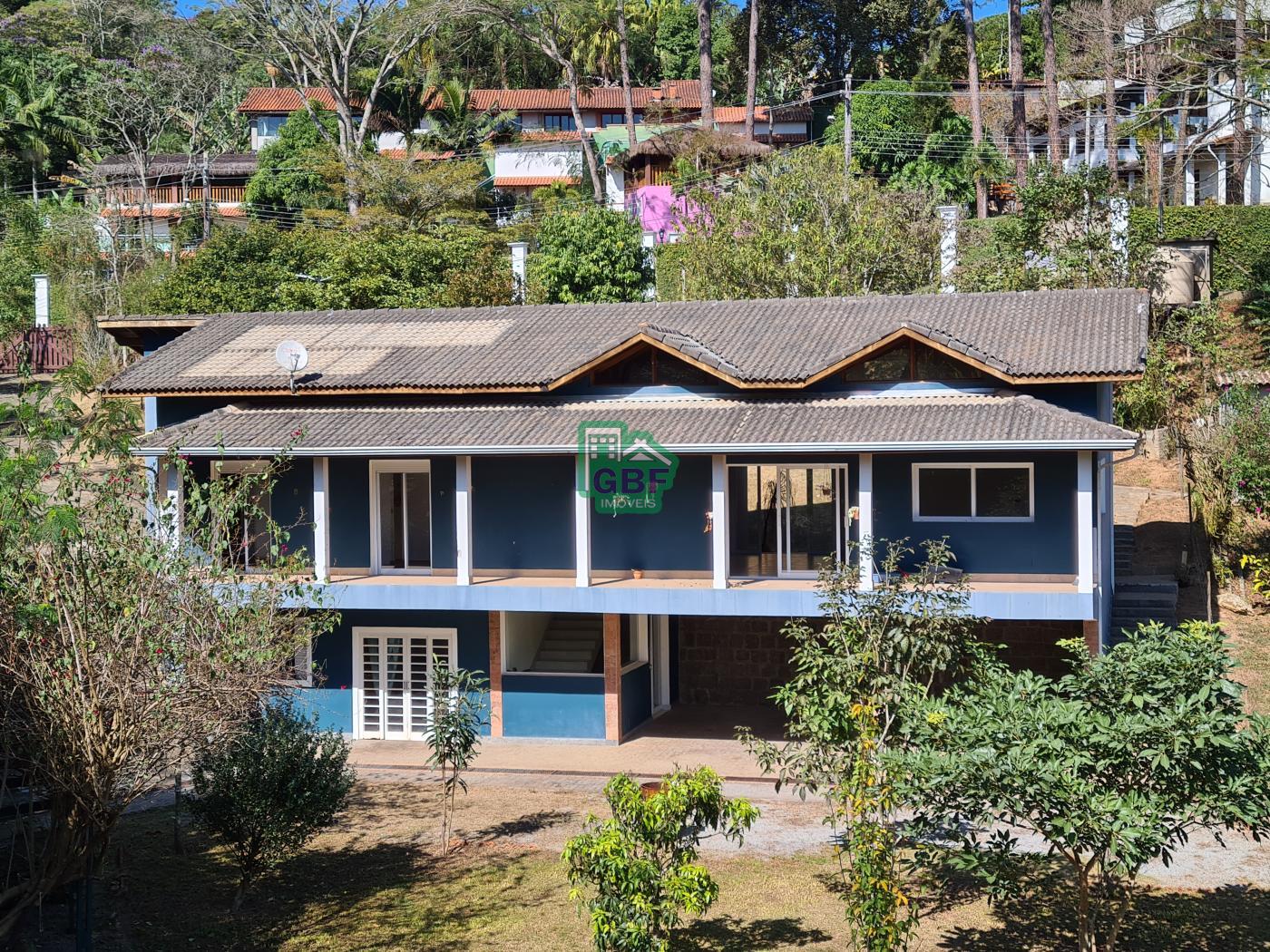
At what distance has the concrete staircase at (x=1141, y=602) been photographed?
22.8m

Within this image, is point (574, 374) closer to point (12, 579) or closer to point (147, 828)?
point (147, 828)

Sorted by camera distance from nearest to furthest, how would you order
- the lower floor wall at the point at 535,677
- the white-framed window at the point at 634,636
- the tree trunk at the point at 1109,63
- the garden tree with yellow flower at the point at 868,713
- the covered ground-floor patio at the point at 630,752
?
the garden tree with yellow flower at the point at 868,713 → the covered ground-floor patio at the point at 630,752 → the lower floor wall at the point at 535,677 → the white-framed window at the point at 634,636 → the tree trunk at the point at 1109,63

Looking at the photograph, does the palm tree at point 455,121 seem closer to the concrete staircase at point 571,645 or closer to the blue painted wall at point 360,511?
the blue painted wall at point 360,511

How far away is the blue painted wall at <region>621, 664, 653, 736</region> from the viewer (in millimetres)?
22047

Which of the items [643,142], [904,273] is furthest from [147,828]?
[643,142]

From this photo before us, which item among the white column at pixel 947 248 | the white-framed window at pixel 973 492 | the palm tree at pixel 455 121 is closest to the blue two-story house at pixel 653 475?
the white-framed window at pixel 973 492

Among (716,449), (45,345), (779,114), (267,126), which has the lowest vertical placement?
(716,449)

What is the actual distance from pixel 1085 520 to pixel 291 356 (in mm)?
12373

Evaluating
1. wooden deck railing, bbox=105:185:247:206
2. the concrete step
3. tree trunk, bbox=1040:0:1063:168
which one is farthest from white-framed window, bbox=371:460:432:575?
wooden deck railing, bbox=105:185:247:206

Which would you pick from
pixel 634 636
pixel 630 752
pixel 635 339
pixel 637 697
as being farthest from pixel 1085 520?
pixel 637 697

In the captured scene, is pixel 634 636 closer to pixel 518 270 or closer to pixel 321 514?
pixel 321 514

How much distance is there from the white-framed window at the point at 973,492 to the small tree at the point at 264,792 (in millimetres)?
9895

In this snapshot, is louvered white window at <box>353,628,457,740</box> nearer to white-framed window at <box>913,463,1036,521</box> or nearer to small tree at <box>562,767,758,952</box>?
white-framed window at <box>913,463,1036,521</box>

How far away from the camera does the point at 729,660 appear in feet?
78.9
